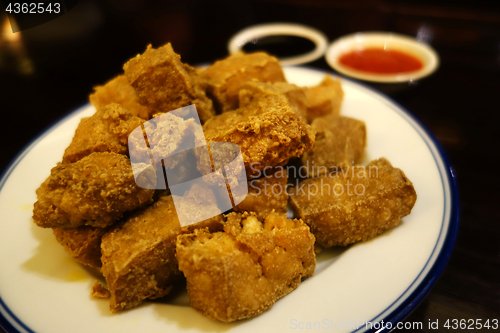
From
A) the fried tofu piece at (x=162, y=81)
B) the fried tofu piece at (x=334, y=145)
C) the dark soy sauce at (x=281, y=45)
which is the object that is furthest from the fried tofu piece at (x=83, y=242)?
the dark soy sauce at (x=281, y=45)

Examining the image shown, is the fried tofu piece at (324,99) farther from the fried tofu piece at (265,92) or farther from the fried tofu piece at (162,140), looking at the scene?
the fried tofu piece at (162,140)

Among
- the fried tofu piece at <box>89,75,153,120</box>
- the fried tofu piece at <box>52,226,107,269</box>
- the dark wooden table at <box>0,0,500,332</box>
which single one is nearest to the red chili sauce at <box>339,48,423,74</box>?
the dark wooden table at <box>0,0,500,332</box>

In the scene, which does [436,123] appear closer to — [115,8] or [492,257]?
[492,257]

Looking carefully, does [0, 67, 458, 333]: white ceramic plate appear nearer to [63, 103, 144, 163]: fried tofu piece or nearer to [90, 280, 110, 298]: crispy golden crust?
[90, 280, 110, 298]: crispy golden crust

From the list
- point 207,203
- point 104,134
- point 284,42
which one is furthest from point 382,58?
point 104,134

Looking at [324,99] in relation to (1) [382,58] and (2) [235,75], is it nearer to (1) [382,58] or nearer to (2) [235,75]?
(2) [235,75]

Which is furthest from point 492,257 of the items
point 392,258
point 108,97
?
point 108,97
